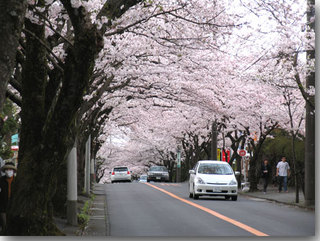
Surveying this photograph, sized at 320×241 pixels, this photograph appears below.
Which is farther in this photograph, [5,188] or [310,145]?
[310,145]

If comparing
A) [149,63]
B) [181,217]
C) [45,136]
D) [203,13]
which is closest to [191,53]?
[149,63]

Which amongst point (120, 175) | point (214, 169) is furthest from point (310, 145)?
point (120, 175)

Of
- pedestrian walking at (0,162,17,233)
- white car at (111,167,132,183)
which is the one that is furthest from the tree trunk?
white car at (111,167,132,183)

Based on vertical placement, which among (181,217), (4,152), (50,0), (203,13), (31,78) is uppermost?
(203,13)

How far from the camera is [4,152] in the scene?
1748 centimetres

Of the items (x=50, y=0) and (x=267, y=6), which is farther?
(x=267, y=6)

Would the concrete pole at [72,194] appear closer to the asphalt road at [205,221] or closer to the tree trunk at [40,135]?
the asphalt road at [205,221]

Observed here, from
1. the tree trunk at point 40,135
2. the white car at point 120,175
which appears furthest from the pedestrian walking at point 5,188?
the white car at point 120,175

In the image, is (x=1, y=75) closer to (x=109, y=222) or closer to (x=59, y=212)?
(x=109, y=222)

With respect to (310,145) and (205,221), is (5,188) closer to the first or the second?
(205,221)

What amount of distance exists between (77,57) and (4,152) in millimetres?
10542

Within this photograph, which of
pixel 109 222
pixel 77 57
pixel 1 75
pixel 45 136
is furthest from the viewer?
pixel 109 222

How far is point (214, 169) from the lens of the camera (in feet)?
68.6

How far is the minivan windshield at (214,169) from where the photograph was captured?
2081cm
